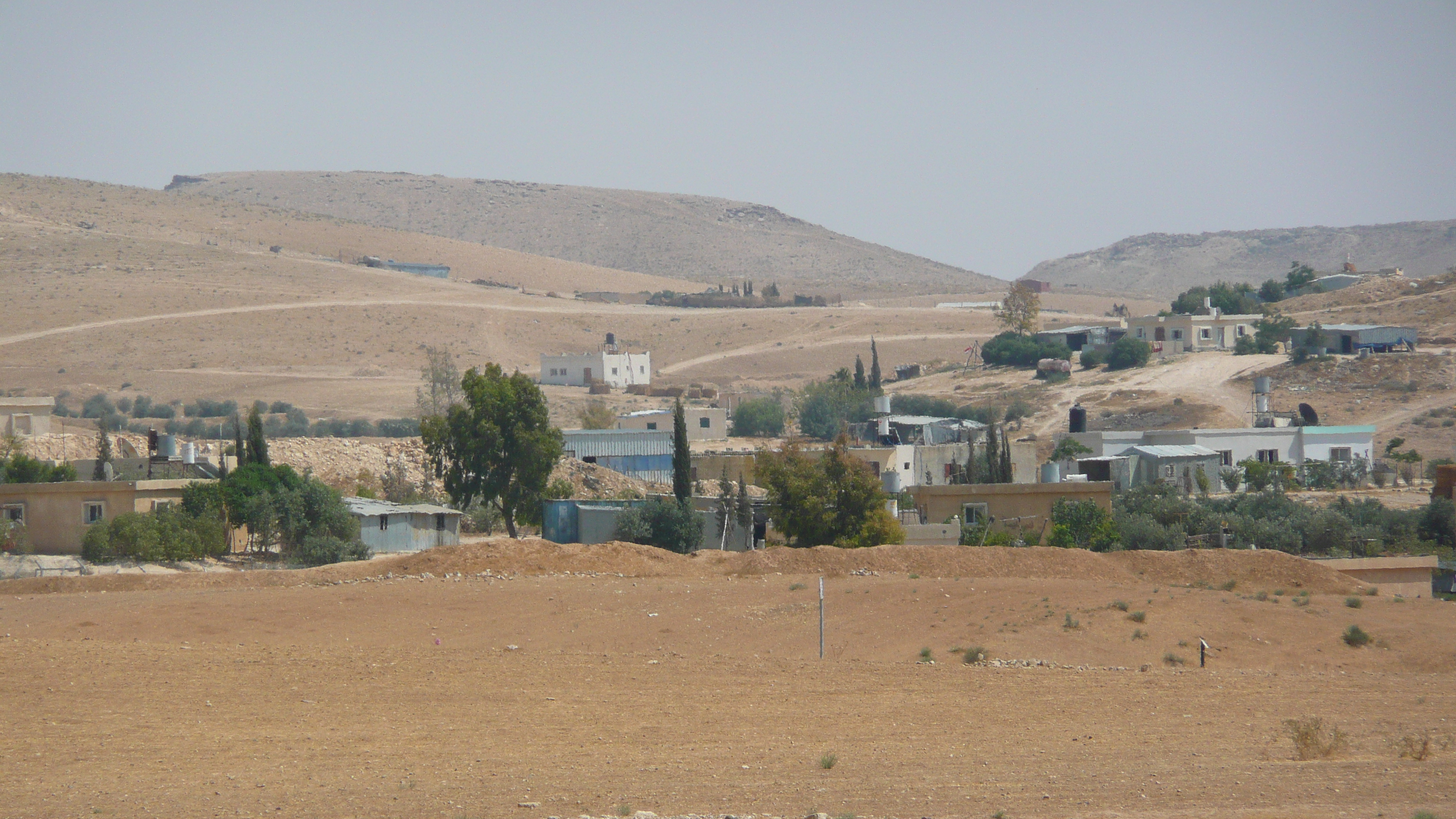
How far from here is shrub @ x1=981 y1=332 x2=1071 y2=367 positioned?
253 feet

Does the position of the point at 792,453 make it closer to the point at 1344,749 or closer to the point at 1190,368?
the point at 1344,749

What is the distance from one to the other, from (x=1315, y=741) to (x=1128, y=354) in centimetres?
5851

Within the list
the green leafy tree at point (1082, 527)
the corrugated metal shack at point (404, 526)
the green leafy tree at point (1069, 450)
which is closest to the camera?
the green leafy tree at point (1082, 527)

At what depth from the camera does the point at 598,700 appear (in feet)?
60.4

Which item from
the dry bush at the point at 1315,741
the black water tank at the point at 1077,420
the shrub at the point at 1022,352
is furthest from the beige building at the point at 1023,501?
the shrub at the point at 1022,352

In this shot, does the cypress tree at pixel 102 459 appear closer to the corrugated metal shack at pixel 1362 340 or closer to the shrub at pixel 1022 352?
the shrub at pixel 1022 352

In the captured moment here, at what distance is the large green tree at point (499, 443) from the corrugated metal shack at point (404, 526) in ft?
3.13

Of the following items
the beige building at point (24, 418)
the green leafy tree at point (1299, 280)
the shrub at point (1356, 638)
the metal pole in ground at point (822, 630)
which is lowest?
the shrub at point (1356, 638)

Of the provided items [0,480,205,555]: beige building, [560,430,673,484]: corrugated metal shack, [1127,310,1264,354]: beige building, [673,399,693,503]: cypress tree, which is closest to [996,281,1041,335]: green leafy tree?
[1127,310,1264,354]: beige building

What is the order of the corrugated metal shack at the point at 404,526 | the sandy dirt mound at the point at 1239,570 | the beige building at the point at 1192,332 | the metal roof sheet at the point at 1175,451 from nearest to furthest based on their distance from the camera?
the sandy dirt mound at the point at 1239,570, the corrugated metal shack at the point at 404,526, the metal roof sheet at the point at 1175,451, the beige building at the point at 1192,332

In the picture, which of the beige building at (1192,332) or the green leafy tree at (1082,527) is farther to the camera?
the beige building at (1192,332)

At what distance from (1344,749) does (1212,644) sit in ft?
22.7

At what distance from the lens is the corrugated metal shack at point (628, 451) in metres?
47.5

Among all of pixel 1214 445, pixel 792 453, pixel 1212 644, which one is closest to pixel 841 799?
pixel 1212 644
